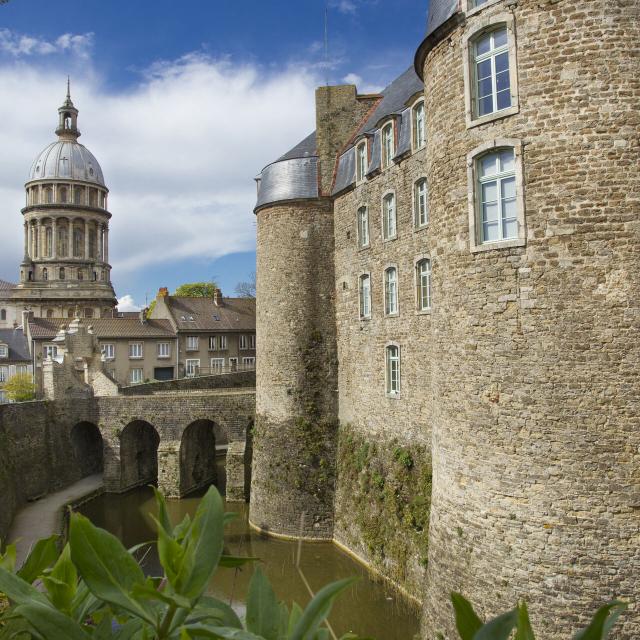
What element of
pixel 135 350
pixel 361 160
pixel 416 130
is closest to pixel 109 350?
pixel 135 350

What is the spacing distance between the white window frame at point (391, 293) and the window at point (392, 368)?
850 mm

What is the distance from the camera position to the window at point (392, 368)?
1455 cm

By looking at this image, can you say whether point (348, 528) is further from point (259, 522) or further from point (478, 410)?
point (478, 410)

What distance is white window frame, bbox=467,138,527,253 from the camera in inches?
293

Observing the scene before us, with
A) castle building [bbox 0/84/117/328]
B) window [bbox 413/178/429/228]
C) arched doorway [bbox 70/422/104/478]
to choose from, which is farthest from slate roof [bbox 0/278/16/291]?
window [bbox 413/178/429/228]

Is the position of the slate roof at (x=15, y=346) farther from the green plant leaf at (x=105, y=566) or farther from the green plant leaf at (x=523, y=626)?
the green plant leaf at (x=523, y=626)

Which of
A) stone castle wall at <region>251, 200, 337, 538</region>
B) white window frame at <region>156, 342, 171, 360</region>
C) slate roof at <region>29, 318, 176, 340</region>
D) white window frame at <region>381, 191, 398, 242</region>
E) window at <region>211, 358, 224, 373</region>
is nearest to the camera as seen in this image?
white window frame at <region>381, 191, 398, 242</region>

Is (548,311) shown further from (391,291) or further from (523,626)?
(391,291)

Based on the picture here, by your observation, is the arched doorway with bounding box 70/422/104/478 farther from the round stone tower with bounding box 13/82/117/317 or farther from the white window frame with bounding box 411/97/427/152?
the round stone tower with bounding box 13/82/117/317

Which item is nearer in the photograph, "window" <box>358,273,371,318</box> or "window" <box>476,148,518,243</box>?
"window" <box>476,148,518,243</box>

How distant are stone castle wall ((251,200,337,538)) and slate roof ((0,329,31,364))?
24.4 meters

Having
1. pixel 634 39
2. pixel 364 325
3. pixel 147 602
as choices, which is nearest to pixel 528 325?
pixel 634 39

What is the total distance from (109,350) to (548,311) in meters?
34.1

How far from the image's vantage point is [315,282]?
17.4 m
